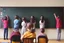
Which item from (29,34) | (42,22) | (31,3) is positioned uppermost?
(31,3)

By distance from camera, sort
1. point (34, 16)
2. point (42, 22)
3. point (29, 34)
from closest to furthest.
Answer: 1. point (29, 34)
2. point (42, 22)
3. point (34, 16)

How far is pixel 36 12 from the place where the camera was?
6375 mm

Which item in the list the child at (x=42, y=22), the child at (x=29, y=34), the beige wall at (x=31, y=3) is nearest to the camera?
the child at (x=29, y=34)

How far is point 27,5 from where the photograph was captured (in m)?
6.39

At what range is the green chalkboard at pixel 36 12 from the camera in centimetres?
632

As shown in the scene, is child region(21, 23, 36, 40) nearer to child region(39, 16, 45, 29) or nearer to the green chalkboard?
child region(39, 16, 45, 29)

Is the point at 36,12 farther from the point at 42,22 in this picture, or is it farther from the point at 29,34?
the point at 29,34

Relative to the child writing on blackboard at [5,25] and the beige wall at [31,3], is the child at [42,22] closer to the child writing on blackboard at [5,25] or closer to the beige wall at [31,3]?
the beige wall at [31,3]

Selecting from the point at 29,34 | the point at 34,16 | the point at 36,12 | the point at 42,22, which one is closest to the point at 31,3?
the point at 36,12

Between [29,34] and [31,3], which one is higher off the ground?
[31,3]

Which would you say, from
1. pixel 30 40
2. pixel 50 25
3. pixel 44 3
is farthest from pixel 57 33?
pixel 30 40

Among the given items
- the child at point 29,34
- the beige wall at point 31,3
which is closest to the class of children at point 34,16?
the beige wall at point 31,3

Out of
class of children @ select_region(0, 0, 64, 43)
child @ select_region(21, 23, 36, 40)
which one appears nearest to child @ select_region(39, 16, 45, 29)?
class of children @ select_region(0, 0, 64, 43)

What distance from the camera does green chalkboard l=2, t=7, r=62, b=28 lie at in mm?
6324
